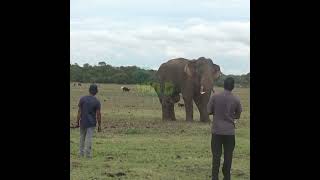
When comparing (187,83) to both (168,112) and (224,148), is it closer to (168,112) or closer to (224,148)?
(168,112)

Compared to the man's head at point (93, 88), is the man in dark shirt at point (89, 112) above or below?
below

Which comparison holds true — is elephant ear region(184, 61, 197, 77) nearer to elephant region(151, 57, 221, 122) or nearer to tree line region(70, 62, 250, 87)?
elephant region(151, 57, 221, 122)

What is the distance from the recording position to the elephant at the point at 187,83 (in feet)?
73.4

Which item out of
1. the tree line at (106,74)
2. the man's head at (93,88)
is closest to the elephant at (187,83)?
the man's head at (93,88)

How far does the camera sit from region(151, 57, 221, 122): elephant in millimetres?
22359

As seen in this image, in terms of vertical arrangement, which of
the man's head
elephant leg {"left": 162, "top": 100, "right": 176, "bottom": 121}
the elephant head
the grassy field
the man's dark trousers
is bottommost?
the grassy field

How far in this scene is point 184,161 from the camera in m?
12.1

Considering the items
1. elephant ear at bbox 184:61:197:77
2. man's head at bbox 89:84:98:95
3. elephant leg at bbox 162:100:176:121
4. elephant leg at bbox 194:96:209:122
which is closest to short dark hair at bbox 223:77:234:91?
man's head at bbox 89:84:98:95

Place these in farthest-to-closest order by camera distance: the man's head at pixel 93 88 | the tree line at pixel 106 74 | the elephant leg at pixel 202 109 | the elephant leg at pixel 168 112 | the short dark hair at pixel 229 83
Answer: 1. the tree line at pixel 106 74
2. the elephant leg at pixel 168 112
3. the elephant leg at pixel 202 109
4. the man's head at pixel 93 88
5. the short dark hair at pixel 229 83

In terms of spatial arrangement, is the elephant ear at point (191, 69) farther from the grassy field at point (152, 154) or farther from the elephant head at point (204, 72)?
the grassy field at point (152, 154)
